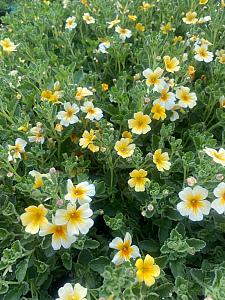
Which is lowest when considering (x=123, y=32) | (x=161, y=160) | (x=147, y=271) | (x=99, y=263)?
(x=99, y=263)

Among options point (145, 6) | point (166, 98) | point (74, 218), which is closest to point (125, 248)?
point (74, 218)

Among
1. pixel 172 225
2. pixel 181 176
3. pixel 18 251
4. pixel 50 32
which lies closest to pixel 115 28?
pixel 50 32

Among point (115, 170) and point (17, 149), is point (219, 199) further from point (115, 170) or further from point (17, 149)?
point (17, 149)

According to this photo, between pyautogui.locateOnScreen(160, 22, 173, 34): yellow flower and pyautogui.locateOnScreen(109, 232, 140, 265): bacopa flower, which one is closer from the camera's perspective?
pyautogui.locateOnScreen(109, 232, 140, 265): bacopa flower

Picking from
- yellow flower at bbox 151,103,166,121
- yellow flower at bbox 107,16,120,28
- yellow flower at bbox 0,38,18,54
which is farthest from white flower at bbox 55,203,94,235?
yellow flower at bbox 107,16,120,28

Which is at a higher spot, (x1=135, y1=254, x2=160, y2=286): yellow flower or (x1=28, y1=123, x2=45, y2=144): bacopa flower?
(x1=28, y1=123, x2=45, y2=144): bacopa flower

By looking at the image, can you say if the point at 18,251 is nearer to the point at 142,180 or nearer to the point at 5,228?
the point at 5,228

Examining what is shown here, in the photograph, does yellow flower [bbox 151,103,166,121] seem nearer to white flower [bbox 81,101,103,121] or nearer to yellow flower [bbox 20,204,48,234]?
white flower [bbox 81,101,103,121]

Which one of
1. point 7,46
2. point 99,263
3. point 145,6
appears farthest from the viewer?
point 145,6
